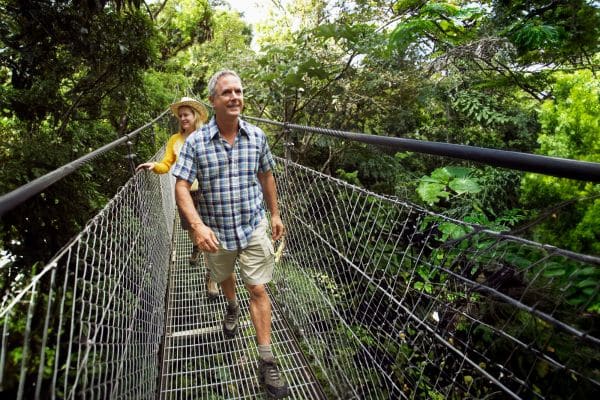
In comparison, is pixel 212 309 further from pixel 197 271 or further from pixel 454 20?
pixel 454 20

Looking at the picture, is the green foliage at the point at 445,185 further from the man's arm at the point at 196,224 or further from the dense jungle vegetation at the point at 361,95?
the man's arm at the point at 196,224

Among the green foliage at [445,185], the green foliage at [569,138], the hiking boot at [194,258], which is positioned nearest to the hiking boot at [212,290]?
the hiking boot at [194,258]

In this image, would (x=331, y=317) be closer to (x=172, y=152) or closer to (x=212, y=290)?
(x=212, y=290)

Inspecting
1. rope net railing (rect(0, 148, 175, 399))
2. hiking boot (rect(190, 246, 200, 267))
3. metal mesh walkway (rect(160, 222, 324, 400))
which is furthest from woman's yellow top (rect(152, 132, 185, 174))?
metal mesh walkway (rect(160, 222, 324, 400))

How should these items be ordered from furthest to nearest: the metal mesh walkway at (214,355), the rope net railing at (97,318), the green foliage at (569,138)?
the green foliage at (569,138), the metal mesh walkway at (214,355), the rope net railing at (97,318)

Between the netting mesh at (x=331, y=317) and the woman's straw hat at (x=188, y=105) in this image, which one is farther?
the woman's straw hat at (x=188, y=105)

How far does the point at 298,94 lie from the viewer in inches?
204

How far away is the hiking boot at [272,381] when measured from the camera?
62.8 inches

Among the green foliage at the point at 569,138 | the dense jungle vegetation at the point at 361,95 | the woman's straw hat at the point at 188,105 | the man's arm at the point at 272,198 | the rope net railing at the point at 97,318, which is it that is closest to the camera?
the rope net railing at the point at 97,318

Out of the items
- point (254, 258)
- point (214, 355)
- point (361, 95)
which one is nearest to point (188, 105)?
point (254, 258)

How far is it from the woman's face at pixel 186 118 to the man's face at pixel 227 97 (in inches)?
41.4

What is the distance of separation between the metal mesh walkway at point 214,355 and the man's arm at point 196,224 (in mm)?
729

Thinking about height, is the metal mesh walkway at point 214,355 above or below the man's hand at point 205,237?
below

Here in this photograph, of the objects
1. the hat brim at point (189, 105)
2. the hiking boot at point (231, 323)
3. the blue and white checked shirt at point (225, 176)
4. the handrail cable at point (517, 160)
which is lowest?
the hiking boot at point (231, 323)
